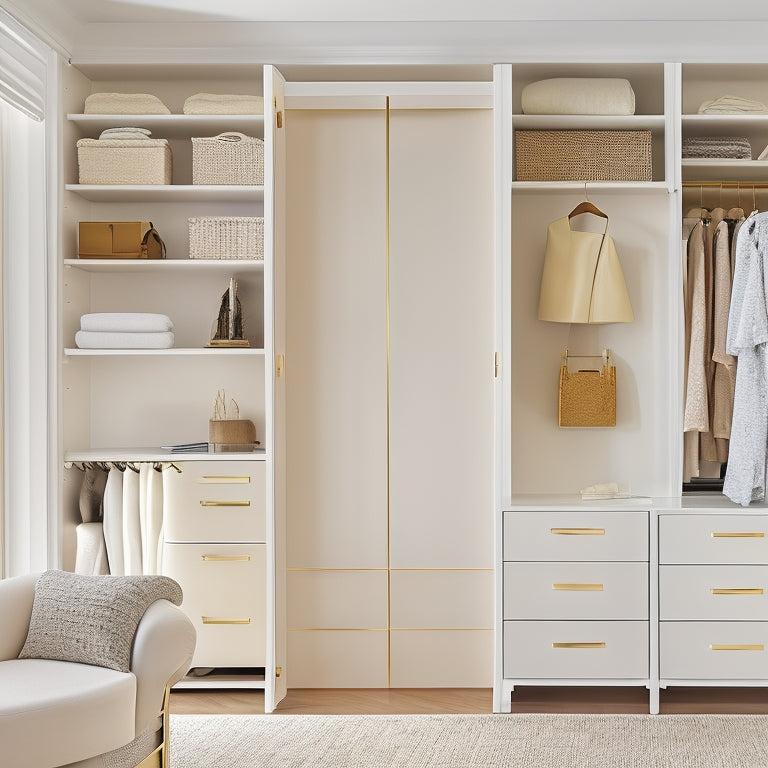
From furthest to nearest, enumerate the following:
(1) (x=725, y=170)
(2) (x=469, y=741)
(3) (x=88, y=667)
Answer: (1) (x=725, y=170)
(2) (x=469, y=741)
(3) (x=88, y=667)

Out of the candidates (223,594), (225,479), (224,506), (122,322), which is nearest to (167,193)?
(122,322)

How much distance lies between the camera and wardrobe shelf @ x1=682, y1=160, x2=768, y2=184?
355 cm

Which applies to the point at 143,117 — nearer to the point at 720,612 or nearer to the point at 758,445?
the point at 758,445

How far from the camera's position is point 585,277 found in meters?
3.49

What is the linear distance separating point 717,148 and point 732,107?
6.5 inches

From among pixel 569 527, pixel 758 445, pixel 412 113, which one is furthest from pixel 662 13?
pixel 569 527

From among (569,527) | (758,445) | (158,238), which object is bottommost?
(569,527)

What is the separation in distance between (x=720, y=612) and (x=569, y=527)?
2.04ft

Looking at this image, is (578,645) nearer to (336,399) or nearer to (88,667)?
(336,399)

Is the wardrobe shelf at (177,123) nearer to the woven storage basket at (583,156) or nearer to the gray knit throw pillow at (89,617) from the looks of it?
the woven storage basket at (583,156)

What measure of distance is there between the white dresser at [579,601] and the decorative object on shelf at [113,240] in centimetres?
184

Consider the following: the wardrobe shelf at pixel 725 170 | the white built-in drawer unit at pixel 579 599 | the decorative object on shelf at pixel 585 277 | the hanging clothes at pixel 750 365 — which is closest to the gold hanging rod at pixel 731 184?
the wardrobe shelf at pixel 725 170

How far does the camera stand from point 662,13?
3338 mm

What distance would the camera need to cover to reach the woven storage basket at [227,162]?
351 centimetres
